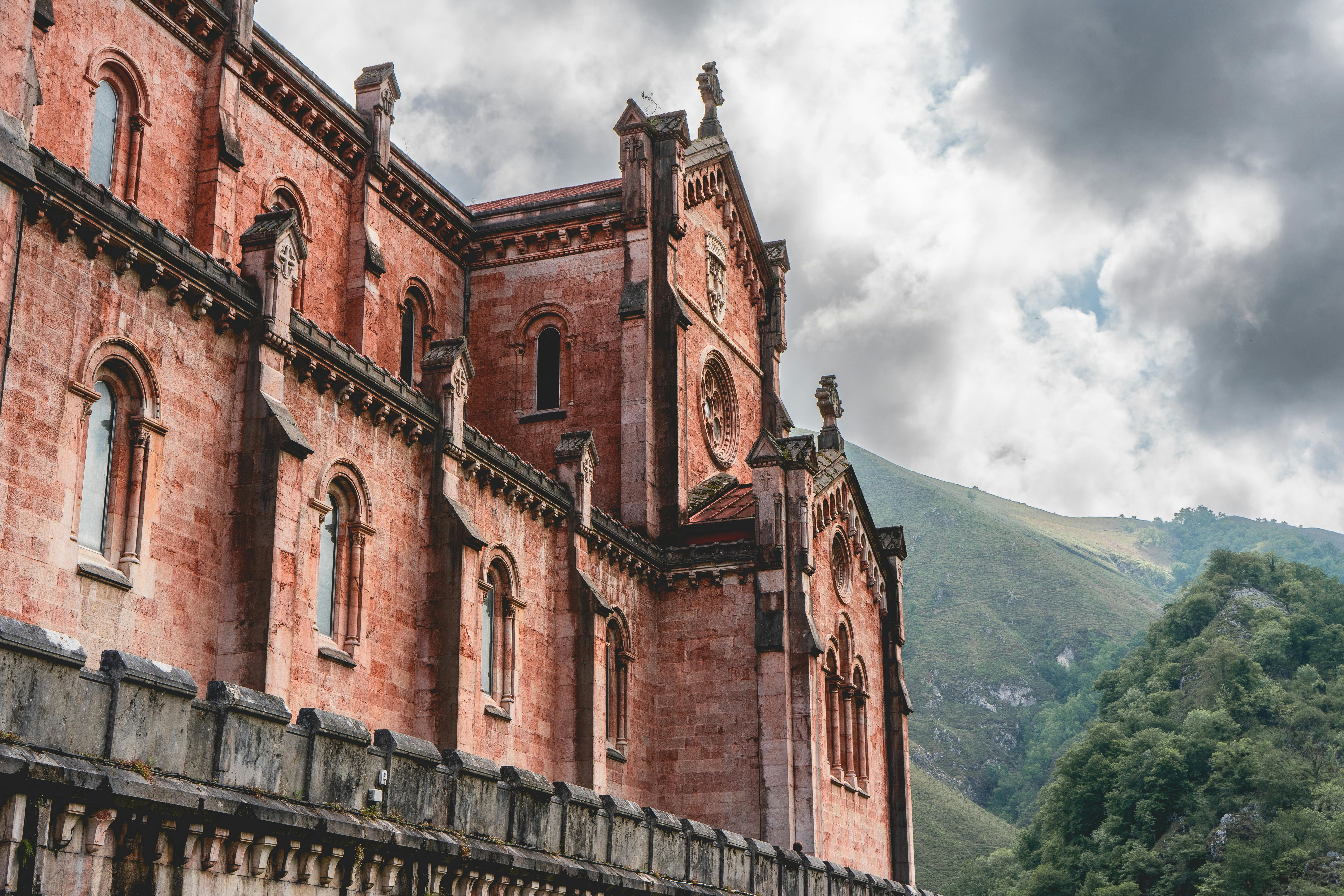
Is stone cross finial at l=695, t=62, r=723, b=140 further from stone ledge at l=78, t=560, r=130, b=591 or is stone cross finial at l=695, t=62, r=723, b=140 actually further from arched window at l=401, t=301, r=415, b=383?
stone ledge at l=78, t=560, r=130, b=591

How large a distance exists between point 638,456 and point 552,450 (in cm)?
216

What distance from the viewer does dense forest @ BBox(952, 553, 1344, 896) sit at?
91062 millimetres

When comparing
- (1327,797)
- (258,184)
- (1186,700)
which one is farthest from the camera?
(1186,700)

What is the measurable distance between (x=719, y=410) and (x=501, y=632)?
48.3 ft

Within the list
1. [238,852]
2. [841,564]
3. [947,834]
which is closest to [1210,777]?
[947,834]

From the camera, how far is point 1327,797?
94312 mm

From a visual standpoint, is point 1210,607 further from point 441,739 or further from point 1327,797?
point 441,739

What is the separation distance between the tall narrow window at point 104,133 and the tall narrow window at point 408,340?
10943mm

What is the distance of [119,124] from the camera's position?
26.0 meters

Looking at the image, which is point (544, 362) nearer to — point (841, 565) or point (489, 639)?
point (841, 565)

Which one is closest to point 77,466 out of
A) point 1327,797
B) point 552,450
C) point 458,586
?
point 458,586

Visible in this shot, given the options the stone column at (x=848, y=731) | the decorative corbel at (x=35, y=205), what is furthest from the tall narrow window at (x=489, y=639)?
the stone column at (x=848, y=731)

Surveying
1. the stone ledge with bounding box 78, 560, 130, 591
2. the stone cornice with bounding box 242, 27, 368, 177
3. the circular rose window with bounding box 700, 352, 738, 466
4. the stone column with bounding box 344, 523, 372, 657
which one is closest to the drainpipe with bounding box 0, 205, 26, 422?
the stone ledge with bounding box 78, 560, 130, 591

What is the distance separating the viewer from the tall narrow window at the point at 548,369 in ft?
127
